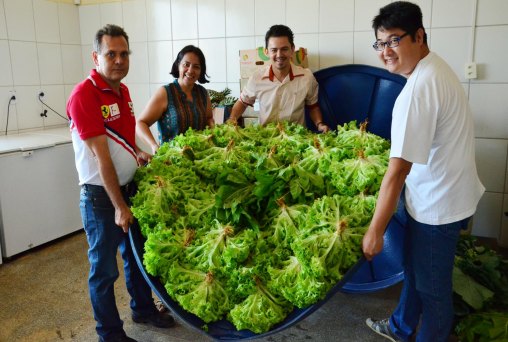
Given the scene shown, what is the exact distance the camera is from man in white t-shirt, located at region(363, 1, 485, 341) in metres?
1.55

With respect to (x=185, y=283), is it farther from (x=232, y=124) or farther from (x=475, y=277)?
(x=475, y=277)

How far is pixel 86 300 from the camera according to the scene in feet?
9.48

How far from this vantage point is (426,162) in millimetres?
1553

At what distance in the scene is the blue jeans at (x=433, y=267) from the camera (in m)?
1.74

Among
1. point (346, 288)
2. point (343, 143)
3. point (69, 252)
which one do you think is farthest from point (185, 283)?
point (69, 252)

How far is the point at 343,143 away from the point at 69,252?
2.58 metres

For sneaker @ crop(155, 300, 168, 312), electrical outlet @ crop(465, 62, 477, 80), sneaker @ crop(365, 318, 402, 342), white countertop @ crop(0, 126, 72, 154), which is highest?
electrical outlet @ crop(465, 62, 477, 80)

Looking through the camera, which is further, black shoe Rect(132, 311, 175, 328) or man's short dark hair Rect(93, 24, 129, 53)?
black shoe Rect(132, 311, 175, 328)

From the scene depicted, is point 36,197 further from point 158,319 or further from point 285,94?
point 285,94

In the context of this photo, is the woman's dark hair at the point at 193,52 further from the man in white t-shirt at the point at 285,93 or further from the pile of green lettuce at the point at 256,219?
the pile of green lettuce at the point at 256,219

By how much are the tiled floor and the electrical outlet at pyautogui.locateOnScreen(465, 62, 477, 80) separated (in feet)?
5.16

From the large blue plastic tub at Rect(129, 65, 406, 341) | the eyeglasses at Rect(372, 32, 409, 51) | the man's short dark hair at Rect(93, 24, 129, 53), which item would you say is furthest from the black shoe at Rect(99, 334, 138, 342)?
A: the eyeglasses at Rect(372, 32, 409, 51)

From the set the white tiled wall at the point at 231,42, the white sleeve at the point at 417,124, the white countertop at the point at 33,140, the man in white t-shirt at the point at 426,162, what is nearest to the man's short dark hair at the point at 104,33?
the man in white t-shirt at the point at 426,162

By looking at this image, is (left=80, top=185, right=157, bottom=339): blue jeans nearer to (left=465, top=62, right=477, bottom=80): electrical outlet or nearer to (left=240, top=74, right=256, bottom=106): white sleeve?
(left=240, top=74, right=256, bottom=106): white sleeve
